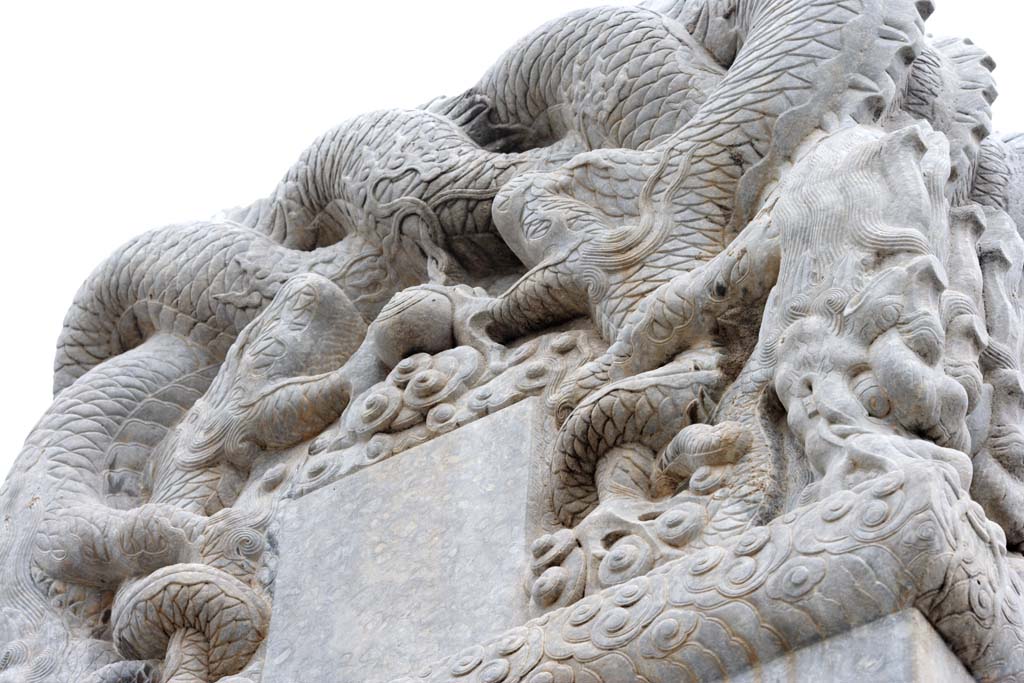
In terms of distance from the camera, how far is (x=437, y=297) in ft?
16.2

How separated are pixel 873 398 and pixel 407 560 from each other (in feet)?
3.83

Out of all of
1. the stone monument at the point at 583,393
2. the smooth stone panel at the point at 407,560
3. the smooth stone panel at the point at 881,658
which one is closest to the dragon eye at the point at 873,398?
the stone monument at the point at 583,393

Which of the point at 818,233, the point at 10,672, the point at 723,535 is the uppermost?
the point at 818,233

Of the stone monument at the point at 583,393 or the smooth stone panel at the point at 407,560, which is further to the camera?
the smooth stone panel at the point at 407,560

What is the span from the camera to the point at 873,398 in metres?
3.62

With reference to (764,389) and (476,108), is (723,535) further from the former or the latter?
(476,108)

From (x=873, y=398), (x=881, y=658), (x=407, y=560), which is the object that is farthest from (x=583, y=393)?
(x=881, y=658)

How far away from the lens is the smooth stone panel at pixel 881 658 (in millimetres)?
3189

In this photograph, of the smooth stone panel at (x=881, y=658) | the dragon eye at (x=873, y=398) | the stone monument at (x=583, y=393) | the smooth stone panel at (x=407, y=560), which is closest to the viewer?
the smooth stone panel at (x=881, y=658)

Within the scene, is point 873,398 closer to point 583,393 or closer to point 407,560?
point 583,393

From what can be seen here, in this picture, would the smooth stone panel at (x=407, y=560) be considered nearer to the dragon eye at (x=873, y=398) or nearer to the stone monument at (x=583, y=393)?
the stone monument at (x=583, y=393)

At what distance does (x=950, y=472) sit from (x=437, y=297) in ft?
6.05

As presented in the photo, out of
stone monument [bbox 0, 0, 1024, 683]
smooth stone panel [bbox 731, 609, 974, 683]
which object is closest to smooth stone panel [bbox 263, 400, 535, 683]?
stone monument [bbox 0, 0, 1024, 683]

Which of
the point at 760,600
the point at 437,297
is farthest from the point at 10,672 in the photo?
the point at 760,600
